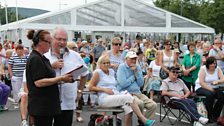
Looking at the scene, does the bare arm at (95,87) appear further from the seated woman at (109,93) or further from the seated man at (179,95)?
the seated man at (179,95)

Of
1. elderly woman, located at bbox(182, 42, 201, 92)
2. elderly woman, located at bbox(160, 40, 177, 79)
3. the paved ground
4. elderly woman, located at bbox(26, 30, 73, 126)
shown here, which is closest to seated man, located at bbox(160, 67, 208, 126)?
the paved ground

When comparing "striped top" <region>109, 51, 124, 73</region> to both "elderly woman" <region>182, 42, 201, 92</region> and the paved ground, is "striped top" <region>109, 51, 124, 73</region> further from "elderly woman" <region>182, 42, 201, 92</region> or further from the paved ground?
"elderly woman" <region>182, 42, 201, 92</region>

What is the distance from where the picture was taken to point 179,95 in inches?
305

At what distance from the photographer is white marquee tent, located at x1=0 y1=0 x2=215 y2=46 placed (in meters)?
23.6

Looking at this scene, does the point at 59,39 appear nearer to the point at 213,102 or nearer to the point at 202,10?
the point at 213,102

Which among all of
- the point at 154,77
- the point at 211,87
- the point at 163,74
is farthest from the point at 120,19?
the point at 211,87

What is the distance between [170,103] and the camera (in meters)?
7.70

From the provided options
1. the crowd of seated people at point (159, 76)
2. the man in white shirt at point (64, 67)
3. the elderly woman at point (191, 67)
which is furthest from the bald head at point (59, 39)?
the elderly woman at point (191, 67)

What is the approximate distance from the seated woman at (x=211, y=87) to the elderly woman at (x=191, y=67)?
49.1 inches

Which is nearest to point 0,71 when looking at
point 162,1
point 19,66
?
point 19,66

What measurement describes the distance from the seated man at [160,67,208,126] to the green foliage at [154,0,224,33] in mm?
38203

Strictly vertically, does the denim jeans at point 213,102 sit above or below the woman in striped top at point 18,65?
below

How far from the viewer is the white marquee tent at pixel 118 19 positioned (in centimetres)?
2361

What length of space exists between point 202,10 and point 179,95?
4209cm
